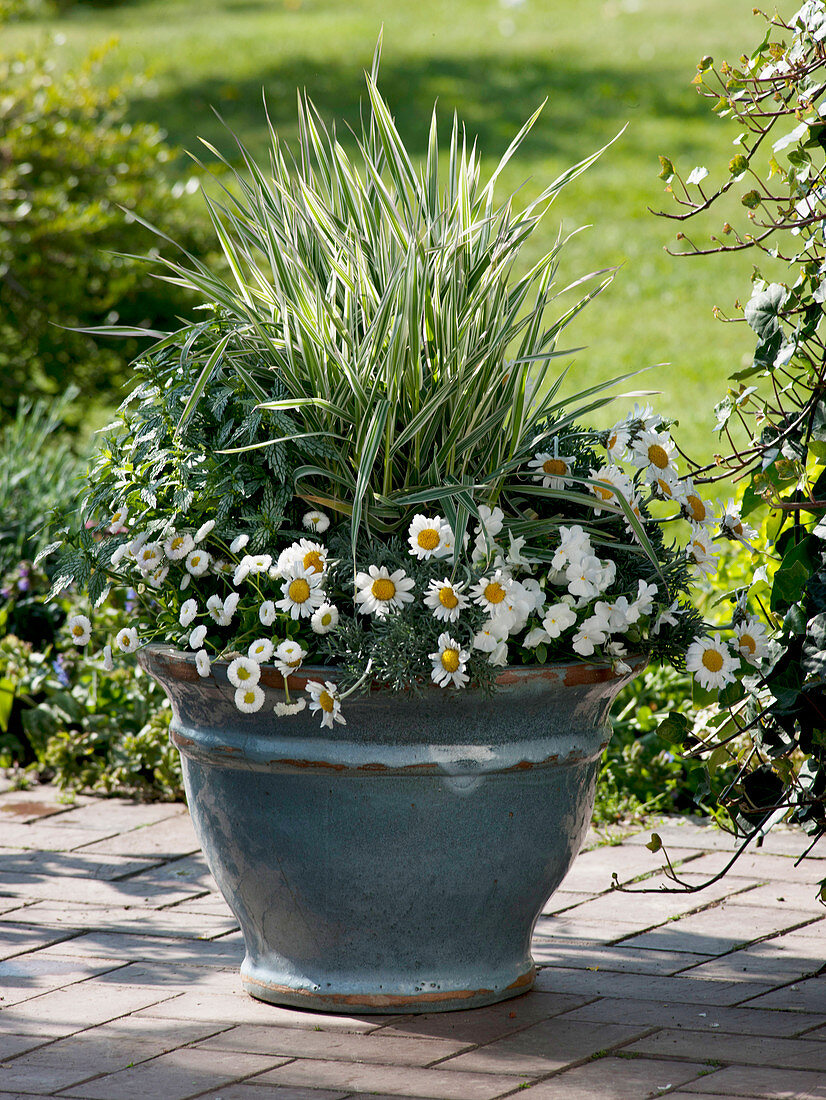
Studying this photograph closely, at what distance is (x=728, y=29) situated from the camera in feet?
51.8

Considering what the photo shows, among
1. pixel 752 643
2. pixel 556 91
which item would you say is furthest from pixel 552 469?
pixel 556 91

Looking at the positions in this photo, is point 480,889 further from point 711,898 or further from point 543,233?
point 543,233

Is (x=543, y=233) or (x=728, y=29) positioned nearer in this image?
(x=543, y=233)

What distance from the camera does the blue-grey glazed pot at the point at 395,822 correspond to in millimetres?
2375

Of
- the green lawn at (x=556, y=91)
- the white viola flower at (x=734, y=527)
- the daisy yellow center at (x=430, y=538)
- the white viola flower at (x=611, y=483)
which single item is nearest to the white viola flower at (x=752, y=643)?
the white viola flower at (x=734, y=527)

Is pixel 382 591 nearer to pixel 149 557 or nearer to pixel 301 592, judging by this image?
pixel 301 592

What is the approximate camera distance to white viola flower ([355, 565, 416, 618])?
2.32m

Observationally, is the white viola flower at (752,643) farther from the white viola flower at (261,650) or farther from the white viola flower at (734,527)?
the white viola flower at (261,650)

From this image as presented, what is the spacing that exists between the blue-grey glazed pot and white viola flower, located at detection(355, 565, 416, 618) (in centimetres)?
15

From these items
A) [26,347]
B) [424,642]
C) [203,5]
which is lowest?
[424,642]

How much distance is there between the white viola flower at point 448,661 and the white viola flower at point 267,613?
0.29 meters

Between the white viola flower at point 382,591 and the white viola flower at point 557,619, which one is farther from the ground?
the white viola flower at point 382,591

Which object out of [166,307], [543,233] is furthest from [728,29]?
[166,307]

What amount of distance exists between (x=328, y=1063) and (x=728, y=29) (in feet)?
51.2
